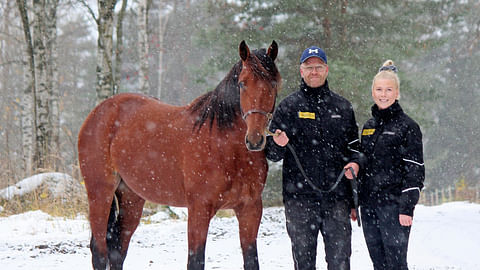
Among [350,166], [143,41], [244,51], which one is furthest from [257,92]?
[143,41]

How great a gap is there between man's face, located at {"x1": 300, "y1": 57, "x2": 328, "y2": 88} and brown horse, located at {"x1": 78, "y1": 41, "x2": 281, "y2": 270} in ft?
1.07

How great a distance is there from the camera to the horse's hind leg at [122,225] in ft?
13.7

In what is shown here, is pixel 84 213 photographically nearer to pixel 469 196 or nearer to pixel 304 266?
pixel 304 266

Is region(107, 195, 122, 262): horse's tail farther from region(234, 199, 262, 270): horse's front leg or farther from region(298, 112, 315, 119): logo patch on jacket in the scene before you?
region(298, 112, 315, 119): logo patch on jacket

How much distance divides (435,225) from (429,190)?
18.2m

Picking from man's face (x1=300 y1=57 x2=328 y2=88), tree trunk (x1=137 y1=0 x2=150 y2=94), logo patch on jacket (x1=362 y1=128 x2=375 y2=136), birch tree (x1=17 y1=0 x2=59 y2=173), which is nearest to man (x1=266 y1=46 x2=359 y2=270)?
man's face (x1=300 y1=57 x2=328 y2=88)

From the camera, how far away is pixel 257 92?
290 centimetres

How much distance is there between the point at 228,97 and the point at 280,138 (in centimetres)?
53

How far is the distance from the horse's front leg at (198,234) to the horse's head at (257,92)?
70 centimetres

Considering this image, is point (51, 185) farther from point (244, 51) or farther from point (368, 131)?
point (368, 131)

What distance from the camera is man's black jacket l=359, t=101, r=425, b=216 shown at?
307cm

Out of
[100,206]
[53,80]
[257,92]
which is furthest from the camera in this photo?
[53,80]

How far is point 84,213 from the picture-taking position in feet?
25.1

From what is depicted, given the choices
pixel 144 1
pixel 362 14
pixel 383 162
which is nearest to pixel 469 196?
pixel 362 14
